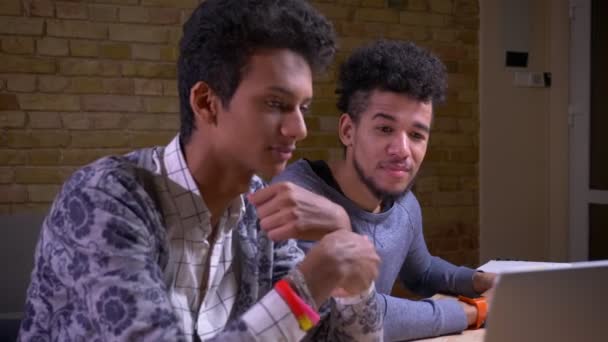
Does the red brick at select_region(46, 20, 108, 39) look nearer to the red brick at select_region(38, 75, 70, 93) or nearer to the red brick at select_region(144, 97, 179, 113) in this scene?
the red brick at select_region(38, 75, 70, 93)

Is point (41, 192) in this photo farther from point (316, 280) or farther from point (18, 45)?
point (316, 280)

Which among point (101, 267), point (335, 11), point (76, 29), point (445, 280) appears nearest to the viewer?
point (101, 267)

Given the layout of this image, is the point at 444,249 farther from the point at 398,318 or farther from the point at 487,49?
the point at 398,318

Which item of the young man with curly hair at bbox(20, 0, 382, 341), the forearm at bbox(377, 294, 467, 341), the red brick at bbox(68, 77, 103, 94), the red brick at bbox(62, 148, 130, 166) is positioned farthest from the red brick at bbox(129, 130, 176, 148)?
the young man with curly hair at bbox(20, 0, 382, 341)

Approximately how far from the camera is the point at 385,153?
1.75m

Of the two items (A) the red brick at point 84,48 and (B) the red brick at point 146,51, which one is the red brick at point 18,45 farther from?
(B) the red brick at point 146,51

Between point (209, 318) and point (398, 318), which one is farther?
point (398, 318)

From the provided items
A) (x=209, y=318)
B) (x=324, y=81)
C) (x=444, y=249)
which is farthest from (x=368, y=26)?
(x=209, y=318)

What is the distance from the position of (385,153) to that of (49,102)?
1803mm

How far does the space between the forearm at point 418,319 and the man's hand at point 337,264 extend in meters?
0.36

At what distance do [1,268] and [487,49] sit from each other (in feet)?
10.2

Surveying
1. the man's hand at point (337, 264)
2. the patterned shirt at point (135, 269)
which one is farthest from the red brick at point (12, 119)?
the man's hand at point (337, 264)

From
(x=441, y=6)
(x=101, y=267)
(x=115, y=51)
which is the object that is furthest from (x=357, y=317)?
(x=441, y=6)

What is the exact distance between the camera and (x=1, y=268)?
6.37ft
